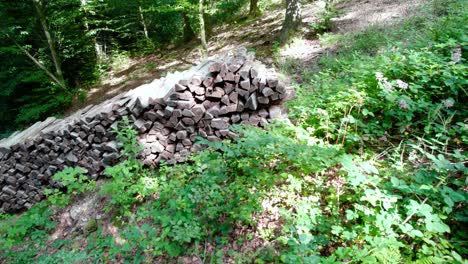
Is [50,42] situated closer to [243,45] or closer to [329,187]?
[243,45]

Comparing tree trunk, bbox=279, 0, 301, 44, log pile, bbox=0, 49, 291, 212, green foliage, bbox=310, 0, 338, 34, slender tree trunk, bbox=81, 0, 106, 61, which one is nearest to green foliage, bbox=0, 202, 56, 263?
log pile, bbox=0, 49, 291, 212

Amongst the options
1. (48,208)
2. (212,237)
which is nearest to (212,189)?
(212,237)

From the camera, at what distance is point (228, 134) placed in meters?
Answer: 3.98

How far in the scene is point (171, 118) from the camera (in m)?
4.02

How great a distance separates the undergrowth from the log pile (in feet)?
1.20

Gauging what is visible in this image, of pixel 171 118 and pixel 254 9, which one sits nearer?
pixel 171 118

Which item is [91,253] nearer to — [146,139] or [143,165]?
[143,165]

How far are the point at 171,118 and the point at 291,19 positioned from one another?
4.38 metres

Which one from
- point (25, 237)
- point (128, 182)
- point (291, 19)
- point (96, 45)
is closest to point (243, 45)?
Answer: point (291, 19)

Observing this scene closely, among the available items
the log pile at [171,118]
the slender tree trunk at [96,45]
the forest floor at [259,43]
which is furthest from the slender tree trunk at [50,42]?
the log pile at [171,118]

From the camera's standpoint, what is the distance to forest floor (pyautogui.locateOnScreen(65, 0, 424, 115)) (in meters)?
6.18

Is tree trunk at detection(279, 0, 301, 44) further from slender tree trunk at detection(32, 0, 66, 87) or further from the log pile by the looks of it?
slender tree trunk at detection(32, 0, 66, 87)

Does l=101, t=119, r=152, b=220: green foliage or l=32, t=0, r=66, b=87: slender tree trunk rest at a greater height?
l=32, t=0, r=66, b=87: slender tree trunk

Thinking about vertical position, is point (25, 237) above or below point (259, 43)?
below
